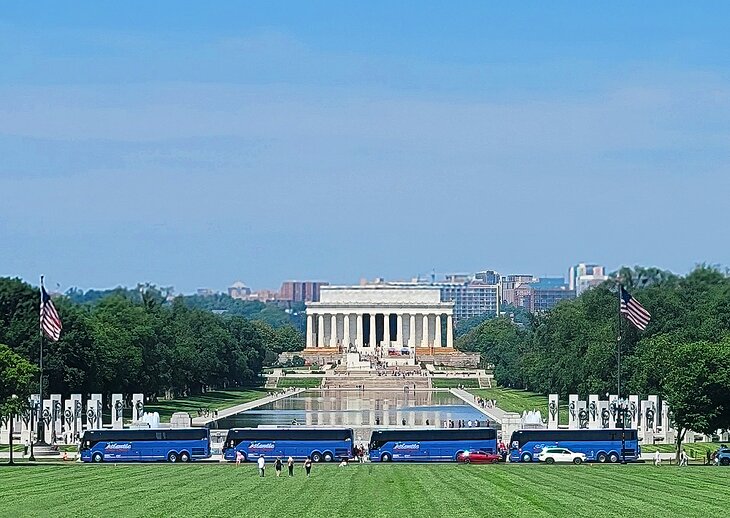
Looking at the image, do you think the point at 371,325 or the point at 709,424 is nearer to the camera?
the point at 709,424

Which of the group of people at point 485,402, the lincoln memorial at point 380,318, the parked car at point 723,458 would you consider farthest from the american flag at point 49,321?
the lincoln memorial at point 380,318

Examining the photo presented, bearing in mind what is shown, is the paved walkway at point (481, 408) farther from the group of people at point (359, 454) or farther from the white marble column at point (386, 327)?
the white marble column at point (386, 327)

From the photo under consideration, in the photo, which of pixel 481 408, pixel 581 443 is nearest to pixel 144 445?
pixel 581 443

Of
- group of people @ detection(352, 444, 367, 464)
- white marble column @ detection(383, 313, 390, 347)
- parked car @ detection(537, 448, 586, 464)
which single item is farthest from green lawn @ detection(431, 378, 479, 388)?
parked car @ detection(537, 448, 586, 464)

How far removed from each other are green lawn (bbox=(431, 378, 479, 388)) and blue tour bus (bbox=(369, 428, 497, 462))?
71.4 metres

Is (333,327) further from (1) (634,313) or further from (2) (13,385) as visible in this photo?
(2) (13,385)

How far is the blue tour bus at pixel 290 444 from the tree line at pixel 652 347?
12182 millimetres

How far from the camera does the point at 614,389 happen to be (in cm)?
8200

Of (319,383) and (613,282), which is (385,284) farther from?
(613,282)

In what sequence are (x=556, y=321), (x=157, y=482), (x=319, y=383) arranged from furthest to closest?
(x=319, y=383), (x=556, y=321), (x=157, y=482)

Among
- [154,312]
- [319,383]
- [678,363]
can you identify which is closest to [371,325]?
[319,383]

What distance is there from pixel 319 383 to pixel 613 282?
40.3 meters

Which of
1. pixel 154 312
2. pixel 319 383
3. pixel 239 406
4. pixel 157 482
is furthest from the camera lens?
pixel 319 383

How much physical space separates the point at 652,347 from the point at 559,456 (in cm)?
1919
